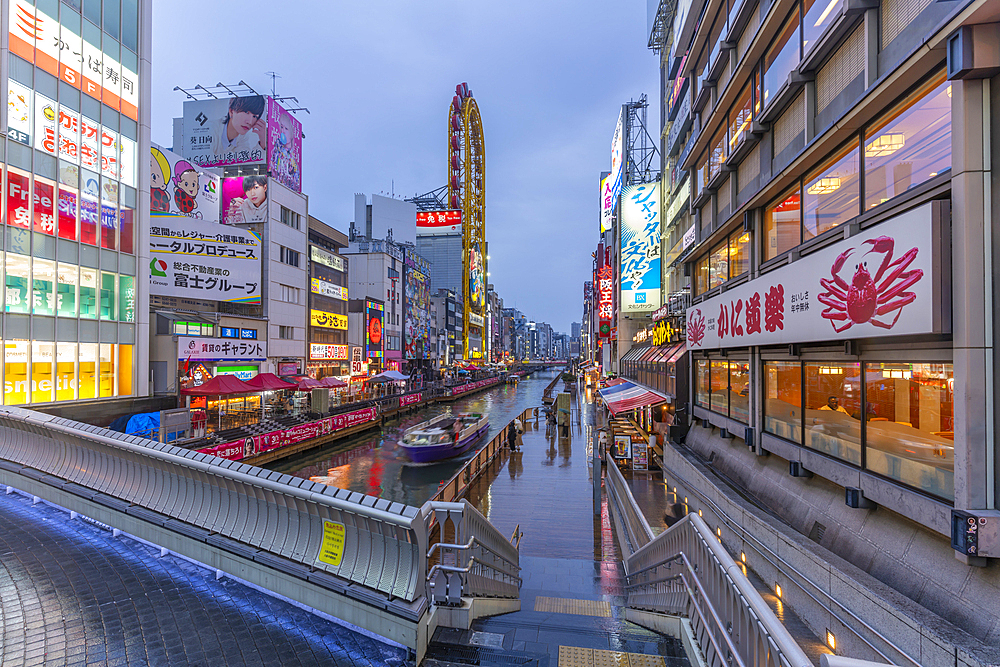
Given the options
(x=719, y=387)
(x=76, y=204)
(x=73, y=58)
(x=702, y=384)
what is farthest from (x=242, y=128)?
(x=719, y=387)

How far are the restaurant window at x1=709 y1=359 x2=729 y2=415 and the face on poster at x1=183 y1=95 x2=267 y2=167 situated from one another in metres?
44.1

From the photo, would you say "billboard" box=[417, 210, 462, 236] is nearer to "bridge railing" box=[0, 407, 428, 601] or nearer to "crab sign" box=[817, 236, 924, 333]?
"bridge railing" box=[0, 407, 428, 601]

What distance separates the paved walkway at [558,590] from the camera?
16.1 feet

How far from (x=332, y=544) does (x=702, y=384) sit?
15661 millimetres

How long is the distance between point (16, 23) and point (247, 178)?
834 inches

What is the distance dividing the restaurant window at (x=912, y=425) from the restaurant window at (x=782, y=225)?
13.8 feet

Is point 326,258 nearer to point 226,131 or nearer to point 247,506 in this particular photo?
point 226,131

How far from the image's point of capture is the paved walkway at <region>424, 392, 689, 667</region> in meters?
4.89

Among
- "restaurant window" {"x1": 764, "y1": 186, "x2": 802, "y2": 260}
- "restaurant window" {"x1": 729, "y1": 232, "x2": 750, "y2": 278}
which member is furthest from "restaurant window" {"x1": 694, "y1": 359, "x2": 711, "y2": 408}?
"restaurant window" {"x1": 764, "y1": 186, "x2": 802, "y2": 260}

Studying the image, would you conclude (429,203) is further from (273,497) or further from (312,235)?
(273,497)

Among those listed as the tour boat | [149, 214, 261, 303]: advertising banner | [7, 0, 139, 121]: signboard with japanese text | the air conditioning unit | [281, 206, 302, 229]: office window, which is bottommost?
the tour boat

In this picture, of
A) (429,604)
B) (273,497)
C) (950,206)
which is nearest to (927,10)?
(950,206)

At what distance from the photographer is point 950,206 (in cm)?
543

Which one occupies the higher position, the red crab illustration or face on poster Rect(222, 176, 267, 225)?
face on poster Rect(222, 176, 267, 225)
